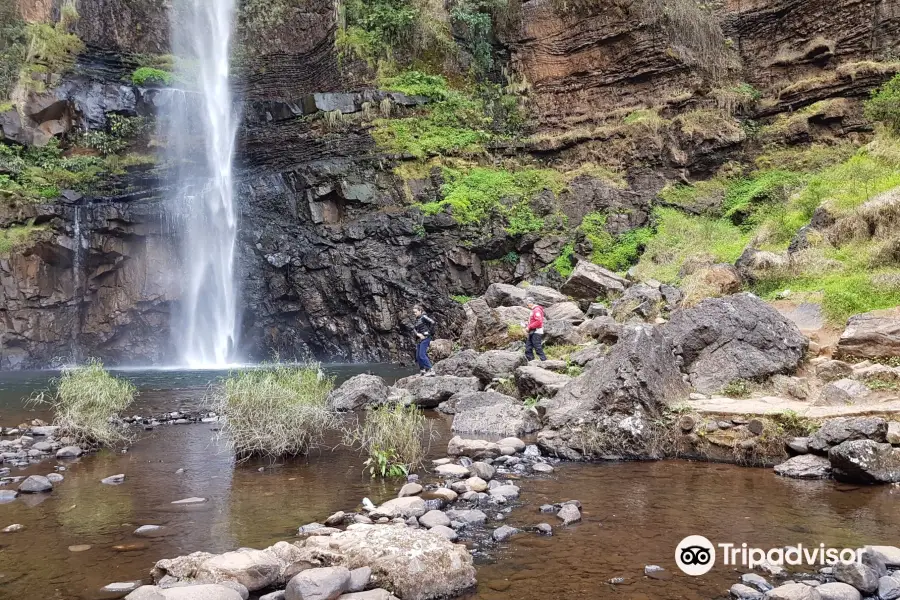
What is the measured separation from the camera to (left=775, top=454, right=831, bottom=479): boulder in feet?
24.1

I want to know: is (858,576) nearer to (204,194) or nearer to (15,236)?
(204,194)

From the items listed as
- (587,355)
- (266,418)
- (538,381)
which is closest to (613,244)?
(587,355)

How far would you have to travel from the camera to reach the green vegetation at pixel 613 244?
83.3ft

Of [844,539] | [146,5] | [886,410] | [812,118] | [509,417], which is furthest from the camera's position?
[146,5]

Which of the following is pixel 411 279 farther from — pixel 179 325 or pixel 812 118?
pixel 812 118

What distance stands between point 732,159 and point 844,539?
2573 cm

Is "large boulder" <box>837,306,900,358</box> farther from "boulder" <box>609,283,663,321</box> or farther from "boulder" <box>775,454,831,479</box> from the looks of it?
"boulder" <box>609,283,663,321</box>

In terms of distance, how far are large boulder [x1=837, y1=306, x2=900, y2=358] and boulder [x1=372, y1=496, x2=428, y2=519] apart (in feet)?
25.0

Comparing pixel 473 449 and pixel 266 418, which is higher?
pixel 266 418

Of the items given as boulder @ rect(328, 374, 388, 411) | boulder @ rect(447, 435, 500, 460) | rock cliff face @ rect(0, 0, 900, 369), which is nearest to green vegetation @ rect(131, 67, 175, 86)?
rock cliff face @ rect(0, 0, 900, 369)

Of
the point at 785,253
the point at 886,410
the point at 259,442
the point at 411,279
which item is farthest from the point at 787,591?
the point at 411,279

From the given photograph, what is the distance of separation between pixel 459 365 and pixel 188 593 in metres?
12.3

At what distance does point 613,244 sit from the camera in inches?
1030

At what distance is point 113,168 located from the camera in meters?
31.5
